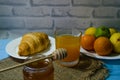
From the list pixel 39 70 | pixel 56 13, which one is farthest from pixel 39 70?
pixel 56 13

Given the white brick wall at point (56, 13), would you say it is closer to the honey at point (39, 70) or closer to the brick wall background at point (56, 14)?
the brick wall background at point (56, 14)

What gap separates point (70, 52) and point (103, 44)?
0.44 ft

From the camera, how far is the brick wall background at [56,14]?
4.49 feet

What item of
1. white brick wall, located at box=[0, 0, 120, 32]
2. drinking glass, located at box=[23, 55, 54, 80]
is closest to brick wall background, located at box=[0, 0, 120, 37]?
white brick wall, located at box=[0, 0, 120, 32]

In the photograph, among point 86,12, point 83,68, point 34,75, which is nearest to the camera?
point 34,75

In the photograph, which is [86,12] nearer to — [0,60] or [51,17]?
[51,17]

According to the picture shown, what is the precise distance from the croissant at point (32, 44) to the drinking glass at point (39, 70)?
202mm

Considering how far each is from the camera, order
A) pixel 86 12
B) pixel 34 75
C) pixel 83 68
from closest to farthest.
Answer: pixel 34 75, pixel 83 68, pixel 86 12

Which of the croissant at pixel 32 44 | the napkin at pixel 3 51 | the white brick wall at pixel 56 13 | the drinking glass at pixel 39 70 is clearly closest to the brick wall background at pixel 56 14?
the white brick wall at pixel 56 13

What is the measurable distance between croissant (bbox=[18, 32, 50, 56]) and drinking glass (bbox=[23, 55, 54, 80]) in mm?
202

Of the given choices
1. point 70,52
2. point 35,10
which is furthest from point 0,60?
point 35,10

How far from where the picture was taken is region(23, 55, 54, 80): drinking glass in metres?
0.65

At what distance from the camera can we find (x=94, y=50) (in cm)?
93

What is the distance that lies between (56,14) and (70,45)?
585 millimetres
